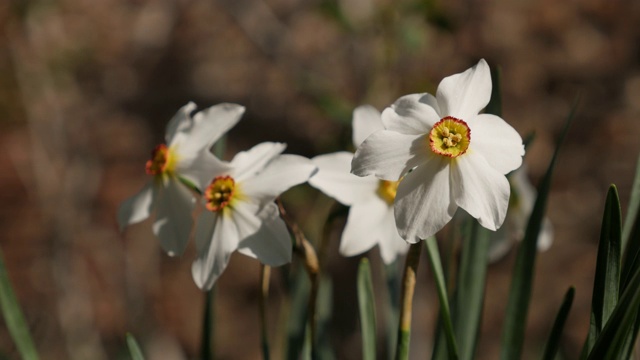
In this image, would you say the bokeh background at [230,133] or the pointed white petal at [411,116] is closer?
the pointed white petal at [411,116]

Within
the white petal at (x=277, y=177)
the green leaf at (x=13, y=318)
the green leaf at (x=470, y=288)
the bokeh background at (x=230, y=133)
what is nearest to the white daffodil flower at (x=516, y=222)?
the green leaf at (x=470, y=288)

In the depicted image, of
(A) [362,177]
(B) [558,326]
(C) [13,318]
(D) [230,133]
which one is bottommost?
(D) [230,133]

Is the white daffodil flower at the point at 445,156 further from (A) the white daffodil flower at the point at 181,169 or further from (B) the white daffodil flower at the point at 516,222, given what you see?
(B) the white daffodil flower at the point at 516,222

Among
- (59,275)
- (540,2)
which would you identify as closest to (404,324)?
(59,275)

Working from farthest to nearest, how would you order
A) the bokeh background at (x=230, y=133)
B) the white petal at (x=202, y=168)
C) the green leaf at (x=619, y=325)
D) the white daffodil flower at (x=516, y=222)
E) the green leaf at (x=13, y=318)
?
1. the bokeh background at (x=230, y=133)
2. the white daffodil flower at (x=516, y=222)
3. the green leaf at (x=13, y=318)
4. the white petal at (x=202, y=168)
5. the green leaf at (x=619, y=325)

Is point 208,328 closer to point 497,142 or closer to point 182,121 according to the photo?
point 182,121

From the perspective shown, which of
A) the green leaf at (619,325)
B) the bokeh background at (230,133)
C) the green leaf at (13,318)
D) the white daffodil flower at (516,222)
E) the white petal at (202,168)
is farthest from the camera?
the bokeh background at (230,133)

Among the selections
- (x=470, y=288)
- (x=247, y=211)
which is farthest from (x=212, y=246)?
(x=470, y=288)
